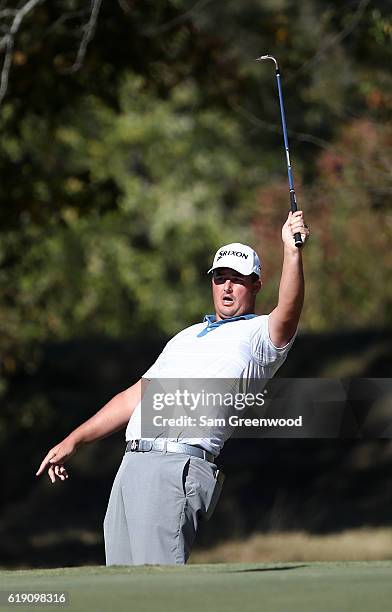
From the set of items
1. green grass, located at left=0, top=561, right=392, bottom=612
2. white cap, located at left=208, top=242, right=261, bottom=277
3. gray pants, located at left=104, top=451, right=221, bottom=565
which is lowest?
green grass, located at left=0, top=561, right=392, bottom=612

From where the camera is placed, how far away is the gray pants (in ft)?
21.9

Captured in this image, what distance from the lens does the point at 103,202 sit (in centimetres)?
1709

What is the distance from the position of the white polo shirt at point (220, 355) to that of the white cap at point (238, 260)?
0.21 metres

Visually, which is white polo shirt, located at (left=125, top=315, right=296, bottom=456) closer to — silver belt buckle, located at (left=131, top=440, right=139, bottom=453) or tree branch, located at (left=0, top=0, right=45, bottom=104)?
silver belt buckle, located at (left=131, top=440, right=139, bottom=453)

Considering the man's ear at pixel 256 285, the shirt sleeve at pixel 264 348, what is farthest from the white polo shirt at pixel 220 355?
the man's ear at pixel 256 285

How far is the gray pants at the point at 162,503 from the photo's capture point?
666cm

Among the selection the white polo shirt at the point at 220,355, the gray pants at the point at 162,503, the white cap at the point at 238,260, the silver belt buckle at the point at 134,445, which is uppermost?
the white cap at the point at 238,260

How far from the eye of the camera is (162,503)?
6.72 metres

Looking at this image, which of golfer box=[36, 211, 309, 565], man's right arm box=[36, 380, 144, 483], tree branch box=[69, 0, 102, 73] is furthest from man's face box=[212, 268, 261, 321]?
tree branch box=[69, 0, 102, 73]

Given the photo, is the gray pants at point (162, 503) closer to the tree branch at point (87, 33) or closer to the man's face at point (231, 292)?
the man's face at point (231, 292)

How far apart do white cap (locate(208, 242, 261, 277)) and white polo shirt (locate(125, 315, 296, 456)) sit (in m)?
0.21

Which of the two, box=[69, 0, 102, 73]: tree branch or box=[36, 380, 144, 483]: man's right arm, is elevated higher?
box=[69, 0, 102, 73]: tree branch

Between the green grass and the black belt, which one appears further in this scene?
the black belt

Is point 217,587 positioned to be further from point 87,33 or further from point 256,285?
point 87,33
